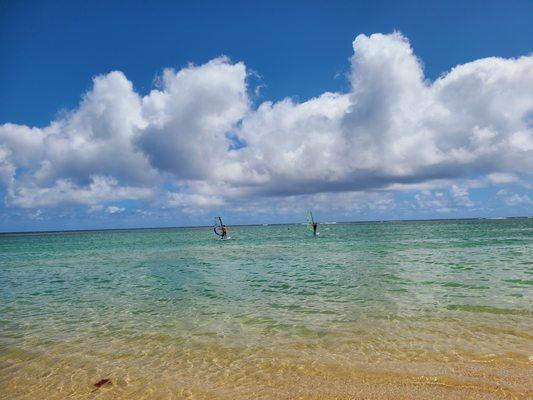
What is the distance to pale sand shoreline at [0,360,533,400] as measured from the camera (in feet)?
24.3

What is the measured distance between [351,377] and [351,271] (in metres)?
17.6

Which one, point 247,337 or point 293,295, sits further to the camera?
point 293,295

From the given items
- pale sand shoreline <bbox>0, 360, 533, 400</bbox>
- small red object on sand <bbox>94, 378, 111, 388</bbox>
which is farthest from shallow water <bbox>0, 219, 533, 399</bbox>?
small red object on sand <bbox>94, 378, 111, 388</bbox>

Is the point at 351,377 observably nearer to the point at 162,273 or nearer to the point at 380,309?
the point at 380,309

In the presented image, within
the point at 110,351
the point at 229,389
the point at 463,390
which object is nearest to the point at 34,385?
the point at 110,351

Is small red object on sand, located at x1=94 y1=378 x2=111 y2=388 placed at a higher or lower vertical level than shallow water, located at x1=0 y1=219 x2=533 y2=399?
lower

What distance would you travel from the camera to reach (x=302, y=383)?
8.11 m

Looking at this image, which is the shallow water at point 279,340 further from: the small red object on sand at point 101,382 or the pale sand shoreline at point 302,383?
the small red object on sand at point 101,382

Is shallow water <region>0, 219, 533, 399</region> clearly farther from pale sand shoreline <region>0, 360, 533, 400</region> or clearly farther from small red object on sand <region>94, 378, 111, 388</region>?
small red object on sand <region>94, 378, 111, 388</region>

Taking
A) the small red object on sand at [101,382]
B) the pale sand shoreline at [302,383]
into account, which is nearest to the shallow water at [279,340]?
the pale sand shoreline at [302,383]

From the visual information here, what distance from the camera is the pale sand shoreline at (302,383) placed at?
7394mm

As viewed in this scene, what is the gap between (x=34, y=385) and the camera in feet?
28.5

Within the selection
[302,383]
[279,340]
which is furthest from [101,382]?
[279,340]

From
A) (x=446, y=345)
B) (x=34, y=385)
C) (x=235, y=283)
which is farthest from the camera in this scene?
(x=235, y=283)
